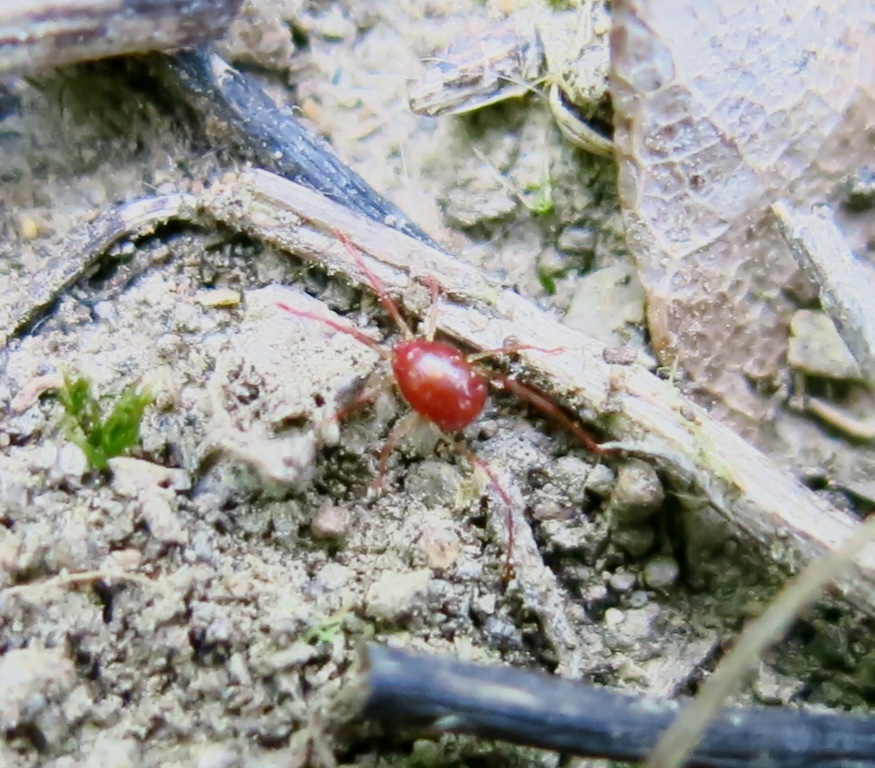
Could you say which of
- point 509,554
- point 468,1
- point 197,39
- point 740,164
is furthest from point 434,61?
point 509,554

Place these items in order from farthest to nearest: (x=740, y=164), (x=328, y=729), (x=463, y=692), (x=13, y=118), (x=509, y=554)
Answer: (x=13, y=118)
(x=740, y=164)
(x=509, y=554)
(x=328, y=729)
(x=463, y=692)

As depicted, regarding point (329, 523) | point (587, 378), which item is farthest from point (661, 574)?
point (329, 523)

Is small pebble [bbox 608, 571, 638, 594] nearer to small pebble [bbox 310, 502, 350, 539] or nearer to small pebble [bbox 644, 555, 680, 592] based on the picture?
small pebble [bbox 644, 555, 680, 592]

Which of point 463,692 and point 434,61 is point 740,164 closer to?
point 434,61

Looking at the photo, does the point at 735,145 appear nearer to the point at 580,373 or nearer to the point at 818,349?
the point at 818,349

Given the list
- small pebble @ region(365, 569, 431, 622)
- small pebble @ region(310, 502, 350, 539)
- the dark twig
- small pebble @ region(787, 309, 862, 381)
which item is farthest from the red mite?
the dark twig

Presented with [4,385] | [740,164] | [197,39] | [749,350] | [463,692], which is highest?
[740,164]

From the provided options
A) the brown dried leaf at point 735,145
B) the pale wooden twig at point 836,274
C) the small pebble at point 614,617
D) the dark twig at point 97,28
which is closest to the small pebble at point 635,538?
the small pebble at point 614,617
